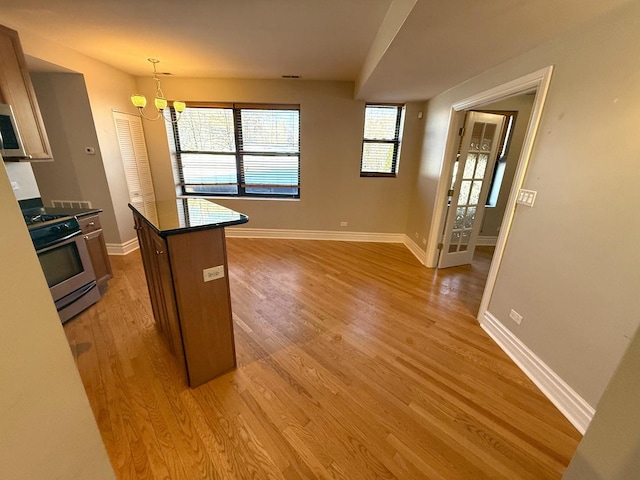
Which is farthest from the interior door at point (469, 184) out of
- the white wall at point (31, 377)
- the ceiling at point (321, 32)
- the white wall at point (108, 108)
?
the white wall at point (108, 108)

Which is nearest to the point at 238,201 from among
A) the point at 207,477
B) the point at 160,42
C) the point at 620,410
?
the point at 160,42

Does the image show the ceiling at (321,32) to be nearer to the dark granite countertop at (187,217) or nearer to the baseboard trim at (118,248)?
the dark granite countertop at (187,217)

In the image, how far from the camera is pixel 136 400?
1.58 meters

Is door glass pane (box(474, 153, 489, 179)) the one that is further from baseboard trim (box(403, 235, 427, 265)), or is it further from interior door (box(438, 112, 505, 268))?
baseboard trim (box(403, 235, 427, 265))

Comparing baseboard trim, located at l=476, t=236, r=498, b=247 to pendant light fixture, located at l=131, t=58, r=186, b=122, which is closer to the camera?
pendant light fixture, located at l=131, t=58, r=186, b=122

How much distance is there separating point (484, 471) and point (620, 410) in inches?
43.1

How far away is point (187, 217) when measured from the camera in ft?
5.30

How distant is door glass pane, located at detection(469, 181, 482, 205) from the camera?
3.33 meters

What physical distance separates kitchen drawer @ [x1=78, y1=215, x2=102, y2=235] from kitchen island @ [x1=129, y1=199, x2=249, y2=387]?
1128 mm

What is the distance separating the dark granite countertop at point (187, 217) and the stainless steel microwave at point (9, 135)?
1367 millimetres

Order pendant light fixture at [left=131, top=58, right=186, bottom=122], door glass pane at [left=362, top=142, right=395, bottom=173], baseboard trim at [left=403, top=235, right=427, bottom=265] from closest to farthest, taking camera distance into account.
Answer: pendant light fixture at [left=131, top=58, right=186, bottom=122] → baseboard trim at [left=403, top=235, right=427, bottom=265] → door glass pane at [left=362, top=142, right=395, bottom=173]

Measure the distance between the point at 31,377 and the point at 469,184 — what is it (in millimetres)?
3914

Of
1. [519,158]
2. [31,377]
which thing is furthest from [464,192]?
[31,377]

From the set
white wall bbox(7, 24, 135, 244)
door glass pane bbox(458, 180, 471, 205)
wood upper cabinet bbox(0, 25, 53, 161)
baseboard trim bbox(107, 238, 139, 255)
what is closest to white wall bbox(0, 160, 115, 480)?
wood upper cabinet bbox(0, 25, 53, 161)
